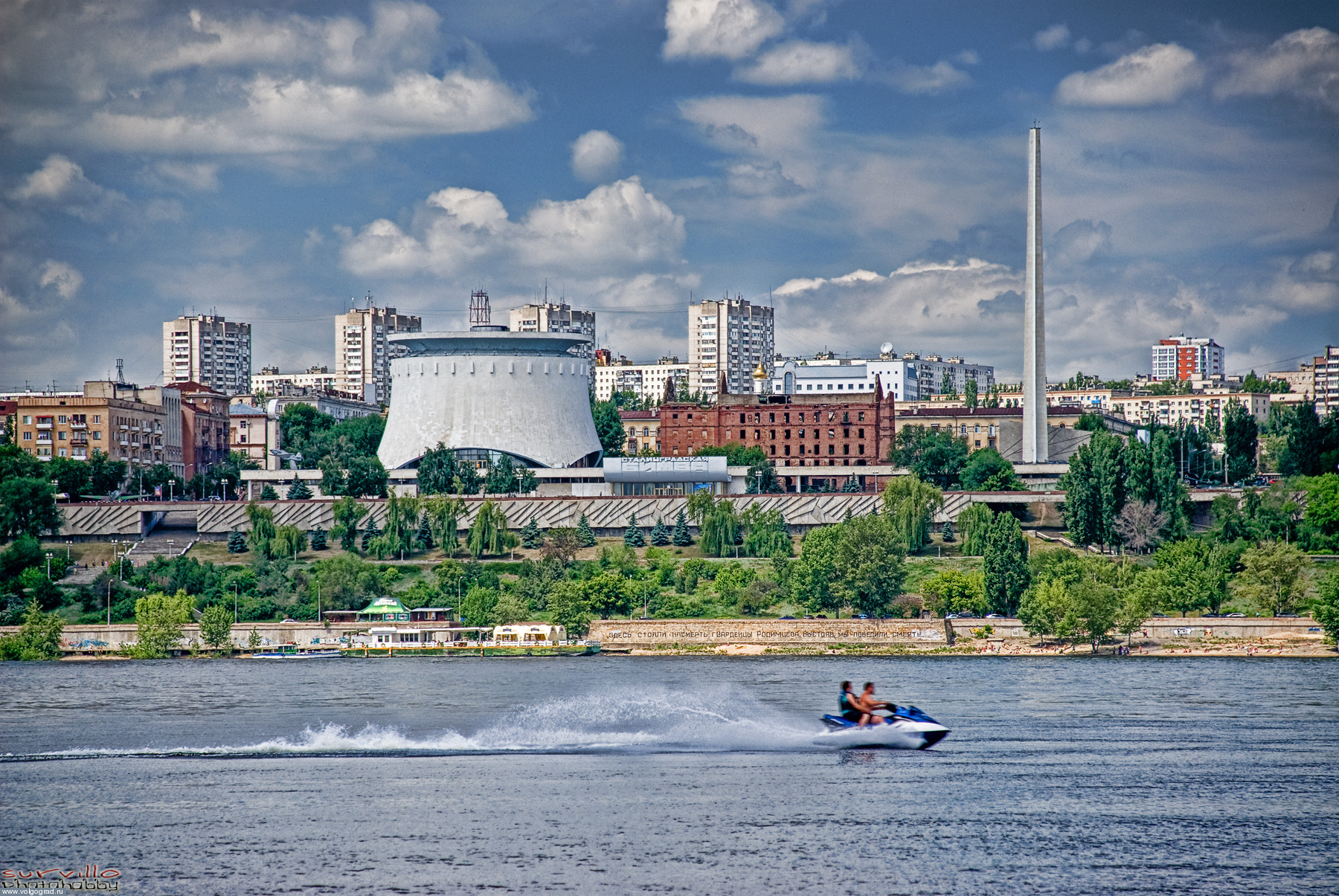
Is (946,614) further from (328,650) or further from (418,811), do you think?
(418,811)

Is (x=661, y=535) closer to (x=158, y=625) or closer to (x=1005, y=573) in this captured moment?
(x=1005, y=573)

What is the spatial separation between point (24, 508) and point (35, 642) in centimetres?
3064

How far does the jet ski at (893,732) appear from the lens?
43.1 m

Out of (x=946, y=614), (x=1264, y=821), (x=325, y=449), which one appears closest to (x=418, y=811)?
(x=1264, y=821)

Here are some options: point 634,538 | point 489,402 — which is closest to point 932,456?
point 634,538

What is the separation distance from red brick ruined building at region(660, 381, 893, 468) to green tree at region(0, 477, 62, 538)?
62.8 meters

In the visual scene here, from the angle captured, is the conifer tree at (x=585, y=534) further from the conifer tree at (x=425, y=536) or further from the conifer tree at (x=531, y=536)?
the conifer tree at (x=425, y=536)

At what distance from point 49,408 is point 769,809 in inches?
5065

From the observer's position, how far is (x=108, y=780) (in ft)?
131

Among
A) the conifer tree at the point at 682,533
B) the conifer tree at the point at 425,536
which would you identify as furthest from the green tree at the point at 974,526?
the conifer tree at the point at 425,536

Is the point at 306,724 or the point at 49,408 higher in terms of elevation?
the point at 49,408

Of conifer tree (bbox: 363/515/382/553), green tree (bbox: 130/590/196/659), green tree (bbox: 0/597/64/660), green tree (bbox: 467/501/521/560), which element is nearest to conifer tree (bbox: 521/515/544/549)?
green tree (bbox: 467/501/521/560)

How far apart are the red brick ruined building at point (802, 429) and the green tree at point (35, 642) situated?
79248 mm

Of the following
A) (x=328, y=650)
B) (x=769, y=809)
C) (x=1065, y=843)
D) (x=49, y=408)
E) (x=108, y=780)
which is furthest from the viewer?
(x=49, y=408)
